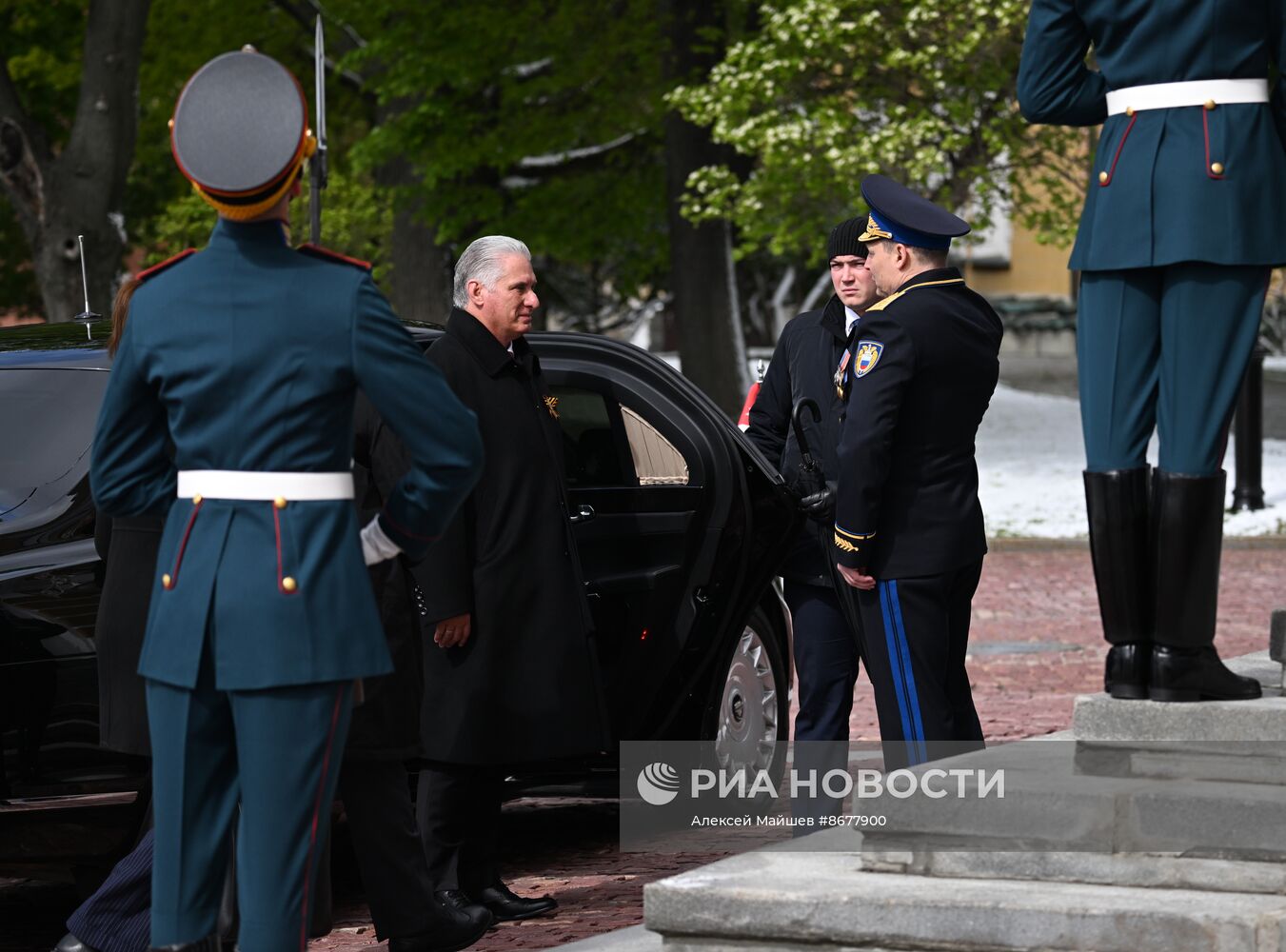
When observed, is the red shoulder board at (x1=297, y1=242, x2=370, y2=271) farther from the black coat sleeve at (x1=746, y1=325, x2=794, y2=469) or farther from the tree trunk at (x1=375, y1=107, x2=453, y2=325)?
the tree trunk at (x1=375, y1=107, x2=453, y2=325)

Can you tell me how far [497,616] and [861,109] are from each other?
18023 mm

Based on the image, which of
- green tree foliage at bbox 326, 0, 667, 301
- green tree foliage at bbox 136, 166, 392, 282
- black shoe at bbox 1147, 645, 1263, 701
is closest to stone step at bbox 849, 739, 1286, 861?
black shoe at bbox 1147, 645, 1263, 701

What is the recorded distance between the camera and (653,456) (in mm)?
7047

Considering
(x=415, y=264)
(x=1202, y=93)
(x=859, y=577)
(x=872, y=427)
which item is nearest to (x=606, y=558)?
(x=859, y=577)

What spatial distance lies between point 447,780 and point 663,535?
1.21 m

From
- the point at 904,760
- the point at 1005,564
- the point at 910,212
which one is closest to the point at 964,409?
the point at 910,212

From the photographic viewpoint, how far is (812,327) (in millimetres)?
6656

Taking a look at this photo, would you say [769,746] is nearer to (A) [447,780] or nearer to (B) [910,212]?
(A) [447,780]

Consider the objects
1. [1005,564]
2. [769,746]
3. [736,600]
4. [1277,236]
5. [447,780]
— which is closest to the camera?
[1277,236]

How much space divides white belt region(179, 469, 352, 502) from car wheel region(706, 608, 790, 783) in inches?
129

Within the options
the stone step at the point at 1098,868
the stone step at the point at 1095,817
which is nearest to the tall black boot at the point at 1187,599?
the stone step at the point at 1095,817

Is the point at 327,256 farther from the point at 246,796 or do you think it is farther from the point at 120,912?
the point at 120,912

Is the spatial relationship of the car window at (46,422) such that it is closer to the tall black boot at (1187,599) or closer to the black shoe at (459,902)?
the black shoe at (459,902)

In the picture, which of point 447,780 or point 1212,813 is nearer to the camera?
point 1212,813
